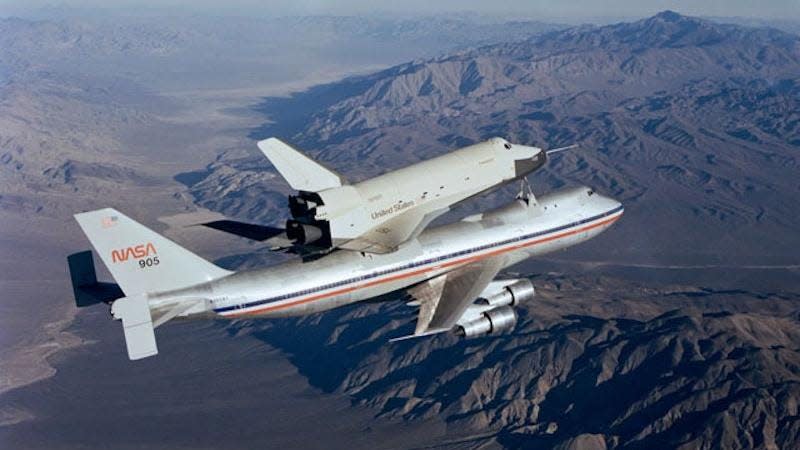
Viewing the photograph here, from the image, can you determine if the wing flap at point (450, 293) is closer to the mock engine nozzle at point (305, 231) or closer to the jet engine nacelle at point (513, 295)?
the jet engine nacelle at point (513, 295)

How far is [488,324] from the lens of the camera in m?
58.9

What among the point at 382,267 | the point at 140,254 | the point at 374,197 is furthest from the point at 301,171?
the point at 140,254

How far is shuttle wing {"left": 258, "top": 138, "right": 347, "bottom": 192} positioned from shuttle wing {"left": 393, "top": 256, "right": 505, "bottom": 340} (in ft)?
→ 36.0

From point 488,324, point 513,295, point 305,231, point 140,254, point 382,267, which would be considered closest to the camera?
point 140,254

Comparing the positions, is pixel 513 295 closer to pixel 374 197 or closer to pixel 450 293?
pixel 450 293

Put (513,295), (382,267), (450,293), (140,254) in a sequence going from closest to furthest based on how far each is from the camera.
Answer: (140,254) < (382,267) < (450,293) < (513,295)

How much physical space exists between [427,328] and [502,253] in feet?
38.0

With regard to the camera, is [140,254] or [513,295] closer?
[140,254]

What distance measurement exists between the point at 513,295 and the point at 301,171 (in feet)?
64.6

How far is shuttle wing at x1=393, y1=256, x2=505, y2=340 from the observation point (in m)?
58.0

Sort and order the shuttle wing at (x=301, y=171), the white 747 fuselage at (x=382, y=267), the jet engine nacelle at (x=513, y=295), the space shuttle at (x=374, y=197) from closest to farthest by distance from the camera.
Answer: the white 747 fuselage at (x=382, y=267) < the space shuttle at (x=374, y=197) < the shuttle wing at (x=301, y=171) < the jet engine nacelle at (x=513, y=295)

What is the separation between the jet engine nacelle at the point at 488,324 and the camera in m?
58.7

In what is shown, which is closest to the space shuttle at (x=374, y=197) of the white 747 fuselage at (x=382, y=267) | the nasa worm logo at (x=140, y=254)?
the white 747 fuselage at (x=382, y=267)

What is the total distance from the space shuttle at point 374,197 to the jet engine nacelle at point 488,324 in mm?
7973
